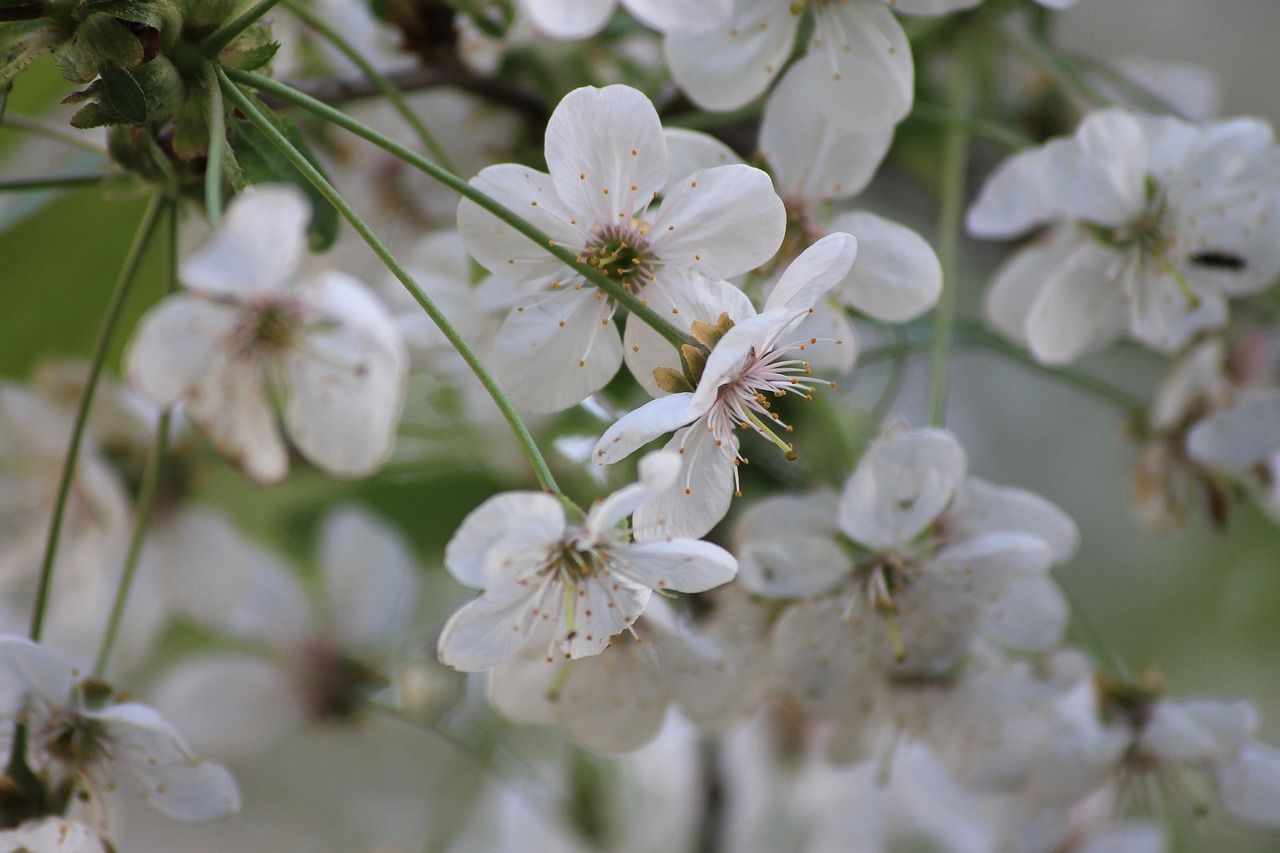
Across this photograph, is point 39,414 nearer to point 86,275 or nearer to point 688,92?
point 86,275

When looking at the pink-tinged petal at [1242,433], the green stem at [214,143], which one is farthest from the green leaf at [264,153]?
the pink-tinged petal at [1242,433]

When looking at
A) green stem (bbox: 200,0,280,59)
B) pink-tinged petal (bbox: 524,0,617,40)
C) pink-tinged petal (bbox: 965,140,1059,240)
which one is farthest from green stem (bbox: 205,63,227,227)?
pink-tinged petal (bbox: 965,140,1059,240)

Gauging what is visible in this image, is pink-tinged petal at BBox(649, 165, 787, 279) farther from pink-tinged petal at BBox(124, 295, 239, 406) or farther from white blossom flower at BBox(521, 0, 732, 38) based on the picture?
pink-tinged petal at BBox(124, 295, 239, 406)

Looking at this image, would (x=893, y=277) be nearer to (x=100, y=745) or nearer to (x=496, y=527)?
(x=496, y=527)

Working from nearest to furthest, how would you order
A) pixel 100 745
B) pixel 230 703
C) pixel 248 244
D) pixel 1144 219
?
pixel 248 244, pixel 100 745, pixel 1144 219, pixel 230 703

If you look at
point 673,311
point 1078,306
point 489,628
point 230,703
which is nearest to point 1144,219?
point 1078,306

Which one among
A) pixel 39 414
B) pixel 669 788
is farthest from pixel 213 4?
pixel 669 788

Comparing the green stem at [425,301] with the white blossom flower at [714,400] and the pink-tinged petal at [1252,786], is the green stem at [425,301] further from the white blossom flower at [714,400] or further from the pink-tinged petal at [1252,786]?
the pink-tinged petal at [1252,786]

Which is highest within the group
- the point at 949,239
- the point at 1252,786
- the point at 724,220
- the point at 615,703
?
the point at 724,220
